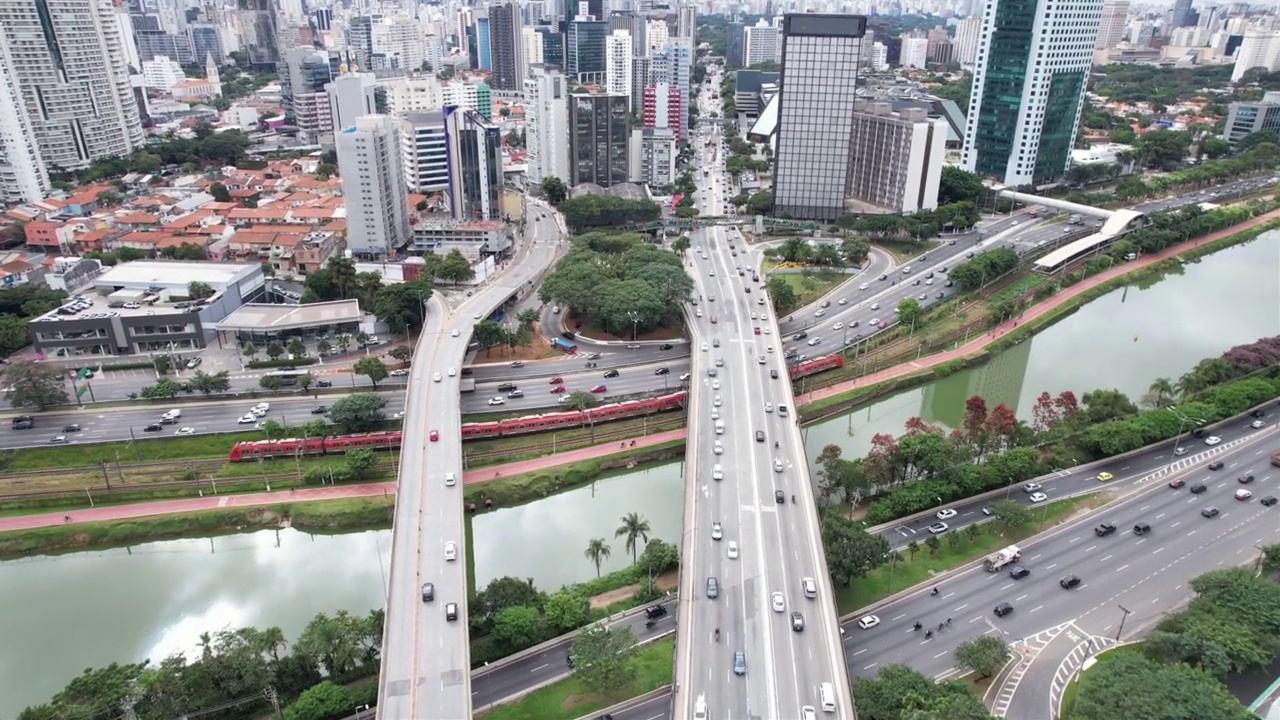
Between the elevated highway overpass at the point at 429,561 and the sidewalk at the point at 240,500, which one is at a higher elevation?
the elevated highway overpass at the point at 429,561

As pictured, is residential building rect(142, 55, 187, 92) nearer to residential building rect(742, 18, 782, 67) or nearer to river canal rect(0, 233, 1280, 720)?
residential building rect(742, 18, 782, 67)

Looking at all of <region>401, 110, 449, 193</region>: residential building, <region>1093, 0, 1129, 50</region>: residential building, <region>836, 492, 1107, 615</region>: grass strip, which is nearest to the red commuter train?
Result: <region>836, 492, 1107, 615</region>: grass strip

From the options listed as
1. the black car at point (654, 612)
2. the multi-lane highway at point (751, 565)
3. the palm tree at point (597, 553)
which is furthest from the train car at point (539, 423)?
the black car at point (654, 612)

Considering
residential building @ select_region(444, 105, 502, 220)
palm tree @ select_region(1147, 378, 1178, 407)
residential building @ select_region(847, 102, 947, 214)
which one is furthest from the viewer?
residential building @ select_region(847, 102, 947, 214)

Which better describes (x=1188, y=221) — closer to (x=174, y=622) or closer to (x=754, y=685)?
(x=754, y=685)

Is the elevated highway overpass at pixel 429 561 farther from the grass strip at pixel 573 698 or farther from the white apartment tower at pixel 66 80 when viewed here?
the white apartment tower at pixel 66 80

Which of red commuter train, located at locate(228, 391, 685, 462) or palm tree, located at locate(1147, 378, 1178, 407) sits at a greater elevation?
palm tree, located at locate(1147, 378, 1178, 407)
